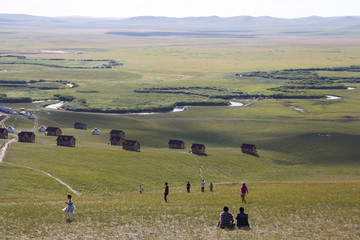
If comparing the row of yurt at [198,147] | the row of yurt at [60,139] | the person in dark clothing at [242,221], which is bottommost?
the row of yurt at [198,147]

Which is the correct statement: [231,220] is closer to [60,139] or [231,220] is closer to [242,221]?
[242,221]

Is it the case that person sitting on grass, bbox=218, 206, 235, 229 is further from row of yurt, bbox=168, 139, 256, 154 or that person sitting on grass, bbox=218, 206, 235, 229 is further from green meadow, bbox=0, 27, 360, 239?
row of yurt, bbox=168, 139, 256, 154

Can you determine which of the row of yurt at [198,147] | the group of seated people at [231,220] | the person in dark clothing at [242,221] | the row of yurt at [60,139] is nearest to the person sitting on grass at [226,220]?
the group of seated people at [231,220]

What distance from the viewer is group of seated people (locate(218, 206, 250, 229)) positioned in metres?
37.4

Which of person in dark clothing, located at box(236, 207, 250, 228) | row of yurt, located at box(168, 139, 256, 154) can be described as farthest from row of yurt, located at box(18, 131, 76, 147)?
person in dark clothing, located at box(236, 207, 250, 228)

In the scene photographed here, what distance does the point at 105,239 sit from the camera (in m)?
36.2

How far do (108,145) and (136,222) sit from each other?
259 feet

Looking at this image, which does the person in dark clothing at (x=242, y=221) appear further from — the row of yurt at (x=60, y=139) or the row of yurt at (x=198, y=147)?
the row of yurt at (x=60, y=139)

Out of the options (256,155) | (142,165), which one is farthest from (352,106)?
(142,165)

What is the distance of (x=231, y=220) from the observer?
1481 inches

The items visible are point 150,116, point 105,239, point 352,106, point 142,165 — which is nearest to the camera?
point 105,239

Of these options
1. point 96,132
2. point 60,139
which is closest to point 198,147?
point 60,139

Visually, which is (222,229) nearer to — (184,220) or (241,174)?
(184,220)

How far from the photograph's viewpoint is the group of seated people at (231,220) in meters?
37.4
